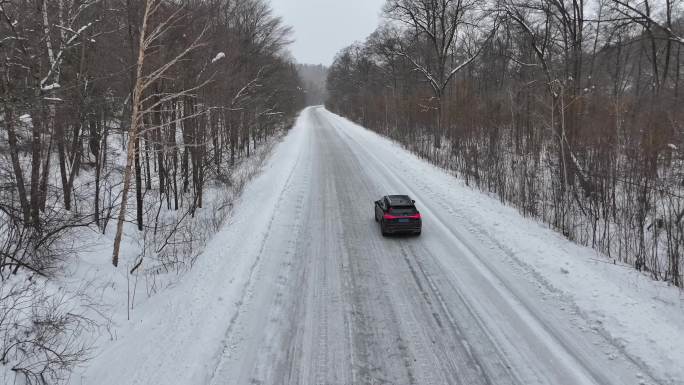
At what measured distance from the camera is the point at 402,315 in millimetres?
6789

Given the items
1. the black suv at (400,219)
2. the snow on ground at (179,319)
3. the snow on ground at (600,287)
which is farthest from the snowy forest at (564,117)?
the snow on ground at (179,319)

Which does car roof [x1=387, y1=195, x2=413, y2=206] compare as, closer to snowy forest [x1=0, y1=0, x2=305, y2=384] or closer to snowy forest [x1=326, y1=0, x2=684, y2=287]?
snowy forest [x1=326, y1=0, x2=684, y2=287]

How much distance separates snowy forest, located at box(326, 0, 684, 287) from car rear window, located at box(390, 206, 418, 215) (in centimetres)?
404

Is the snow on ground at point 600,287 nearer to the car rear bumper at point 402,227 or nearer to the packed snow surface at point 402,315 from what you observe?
the packed snow surface at point 402,315

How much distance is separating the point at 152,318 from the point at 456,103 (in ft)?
71.6

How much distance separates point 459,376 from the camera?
17.2ft

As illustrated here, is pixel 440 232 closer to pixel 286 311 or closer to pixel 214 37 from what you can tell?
pixel 286 311

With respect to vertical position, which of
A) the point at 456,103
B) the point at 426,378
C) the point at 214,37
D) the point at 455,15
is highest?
the point at 455,15

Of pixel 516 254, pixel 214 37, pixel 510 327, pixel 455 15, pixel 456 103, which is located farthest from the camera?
pixel 455 15

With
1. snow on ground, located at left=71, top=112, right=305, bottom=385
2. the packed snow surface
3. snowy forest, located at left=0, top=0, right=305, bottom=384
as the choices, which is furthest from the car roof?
snowy forest, located at left=0, top=0, right=305, bottom=384

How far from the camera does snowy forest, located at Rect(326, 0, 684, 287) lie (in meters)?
10.9

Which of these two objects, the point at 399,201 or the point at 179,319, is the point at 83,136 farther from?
the point at 399,201

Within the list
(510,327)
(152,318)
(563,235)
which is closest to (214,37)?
(152,318)

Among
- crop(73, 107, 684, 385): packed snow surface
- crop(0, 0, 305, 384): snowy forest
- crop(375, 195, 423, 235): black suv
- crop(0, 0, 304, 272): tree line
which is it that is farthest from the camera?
crop(375, 195, 423, 235): black suv
